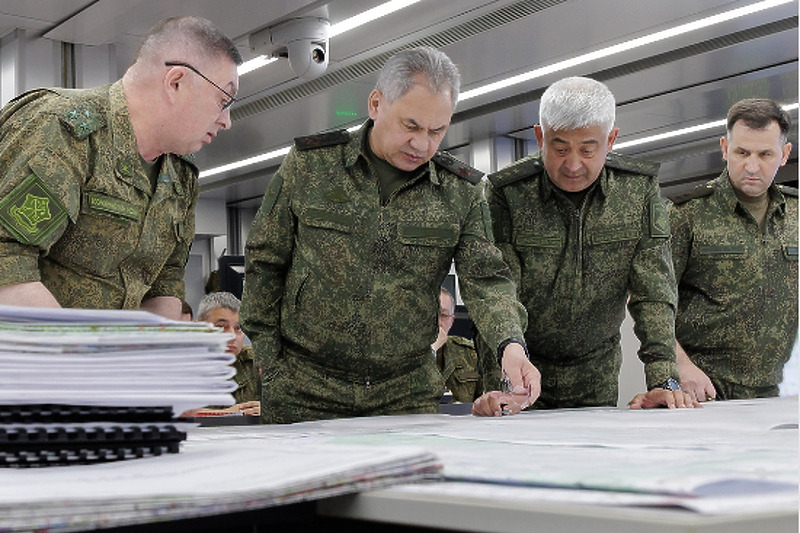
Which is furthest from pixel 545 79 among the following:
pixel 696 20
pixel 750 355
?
pixel 750 355

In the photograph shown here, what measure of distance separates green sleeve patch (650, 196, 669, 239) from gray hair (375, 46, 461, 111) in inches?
26.5

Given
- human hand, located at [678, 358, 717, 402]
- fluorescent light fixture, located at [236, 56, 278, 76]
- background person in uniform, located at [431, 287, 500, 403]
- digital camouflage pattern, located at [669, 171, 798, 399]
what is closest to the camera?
human hand, located at [678, 358, 717, 402]

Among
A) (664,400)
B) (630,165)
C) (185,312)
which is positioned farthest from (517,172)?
(185,312)

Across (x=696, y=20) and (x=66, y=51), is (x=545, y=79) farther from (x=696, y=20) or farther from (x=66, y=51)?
(x=66, y=51)

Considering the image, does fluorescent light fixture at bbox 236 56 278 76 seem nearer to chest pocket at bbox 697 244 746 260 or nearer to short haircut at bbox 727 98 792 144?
short haircut at bbox 727 98 792 144

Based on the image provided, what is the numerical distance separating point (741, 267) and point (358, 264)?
1.40 meters

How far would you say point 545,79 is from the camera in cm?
588

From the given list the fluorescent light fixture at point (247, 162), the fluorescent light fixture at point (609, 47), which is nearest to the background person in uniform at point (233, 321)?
the fluorescent light fixture at point (609, 47)

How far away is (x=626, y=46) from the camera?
17.2 feet

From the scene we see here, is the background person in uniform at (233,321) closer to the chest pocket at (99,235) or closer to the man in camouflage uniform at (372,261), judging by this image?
the man in camouflage uniform at (372,261)

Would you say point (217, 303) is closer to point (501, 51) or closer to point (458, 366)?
point (458, 366)

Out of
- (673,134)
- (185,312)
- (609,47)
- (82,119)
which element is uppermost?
(609,47)

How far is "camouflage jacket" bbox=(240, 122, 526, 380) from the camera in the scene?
7.04 ft

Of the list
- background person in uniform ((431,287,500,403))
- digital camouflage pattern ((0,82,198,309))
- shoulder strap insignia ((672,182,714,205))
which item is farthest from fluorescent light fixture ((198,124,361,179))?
digital camouflage pattern ((0,82,198,309))
